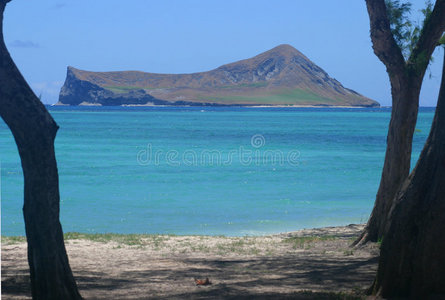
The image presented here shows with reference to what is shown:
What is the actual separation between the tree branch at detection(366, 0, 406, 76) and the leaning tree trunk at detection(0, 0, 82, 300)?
5875mm

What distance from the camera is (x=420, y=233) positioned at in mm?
5465

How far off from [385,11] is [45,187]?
21.0 ft

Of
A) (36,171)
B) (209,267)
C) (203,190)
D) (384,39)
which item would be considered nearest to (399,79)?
(384,39)

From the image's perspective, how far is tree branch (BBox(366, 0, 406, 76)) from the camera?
9312 millimetres

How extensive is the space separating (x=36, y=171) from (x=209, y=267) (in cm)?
383

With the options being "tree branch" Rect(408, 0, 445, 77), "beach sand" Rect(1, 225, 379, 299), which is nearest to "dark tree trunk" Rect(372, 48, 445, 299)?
"beach sand" Rect(1, 225, 379, 299)

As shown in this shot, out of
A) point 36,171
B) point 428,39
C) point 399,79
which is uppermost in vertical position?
point 428,39

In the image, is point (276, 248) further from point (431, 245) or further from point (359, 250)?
point (431, 245)

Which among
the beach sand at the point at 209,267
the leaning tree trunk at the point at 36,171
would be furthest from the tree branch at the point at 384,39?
the leaning tree trunk at the point at 36,171

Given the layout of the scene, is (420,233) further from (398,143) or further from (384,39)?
(384,39)

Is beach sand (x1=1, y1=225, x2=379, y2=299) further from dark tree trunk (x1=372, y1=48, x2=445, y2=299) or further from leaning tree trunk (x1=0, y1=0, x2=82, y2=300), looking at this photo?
leaning tree trunk (x1=0, y1=0, x2=82, y2=300)

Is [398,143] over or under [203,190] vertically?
over

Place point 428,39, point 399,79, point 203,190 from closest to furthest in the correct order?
point 428,39, point 399,79, point 203,190

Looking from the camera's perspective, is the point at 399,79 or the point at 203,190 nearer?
the point at 399,79
